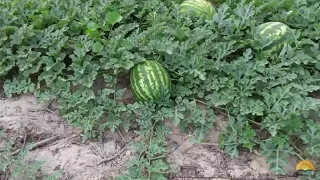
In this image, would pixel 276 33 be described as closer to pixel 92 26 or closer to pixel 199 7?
pixel 199 7

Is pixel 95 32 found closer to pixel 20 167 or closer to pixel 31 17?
pixel 31 17

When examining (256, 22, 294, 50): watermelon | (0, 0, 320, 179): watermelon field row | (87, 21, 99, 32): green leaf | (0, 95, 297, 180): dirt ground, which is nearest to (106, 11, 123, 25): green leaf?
(0, 0, 320, 179): watermelon field row

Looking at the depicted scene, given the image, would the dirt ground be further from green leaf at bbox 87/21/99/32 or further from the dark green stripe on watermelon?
green leaf at bbox 87/21/99/32

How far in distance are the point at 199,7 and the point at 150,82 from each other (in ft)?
3.60

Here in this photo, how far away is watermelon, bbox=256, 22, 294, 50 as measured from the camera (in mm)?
3416

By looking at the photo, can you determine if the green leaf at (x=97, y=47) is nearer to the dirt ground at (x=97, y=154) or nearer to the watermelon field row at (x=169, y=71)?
the watermelon field row at (x=169, y=71)

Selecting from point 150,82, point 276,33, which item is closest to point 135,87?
point 150,82

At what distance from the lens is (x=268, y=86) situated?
3152 mm

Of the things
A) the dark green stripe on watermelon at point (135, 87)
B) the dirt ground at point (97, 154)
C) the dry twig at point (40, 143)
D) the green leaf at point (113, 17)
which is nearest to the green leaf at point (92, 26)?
the green leaf at point (113, 17)

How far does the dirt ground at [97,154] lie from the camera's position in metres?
2.87

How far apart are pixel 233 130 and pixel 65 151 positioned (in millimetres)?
1246

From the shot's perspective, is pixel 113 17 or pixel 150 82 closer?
pixel 150 82

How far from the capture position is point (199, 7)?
3775 millimetres

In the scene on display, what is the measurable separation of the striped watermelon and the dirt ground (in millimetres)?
282
